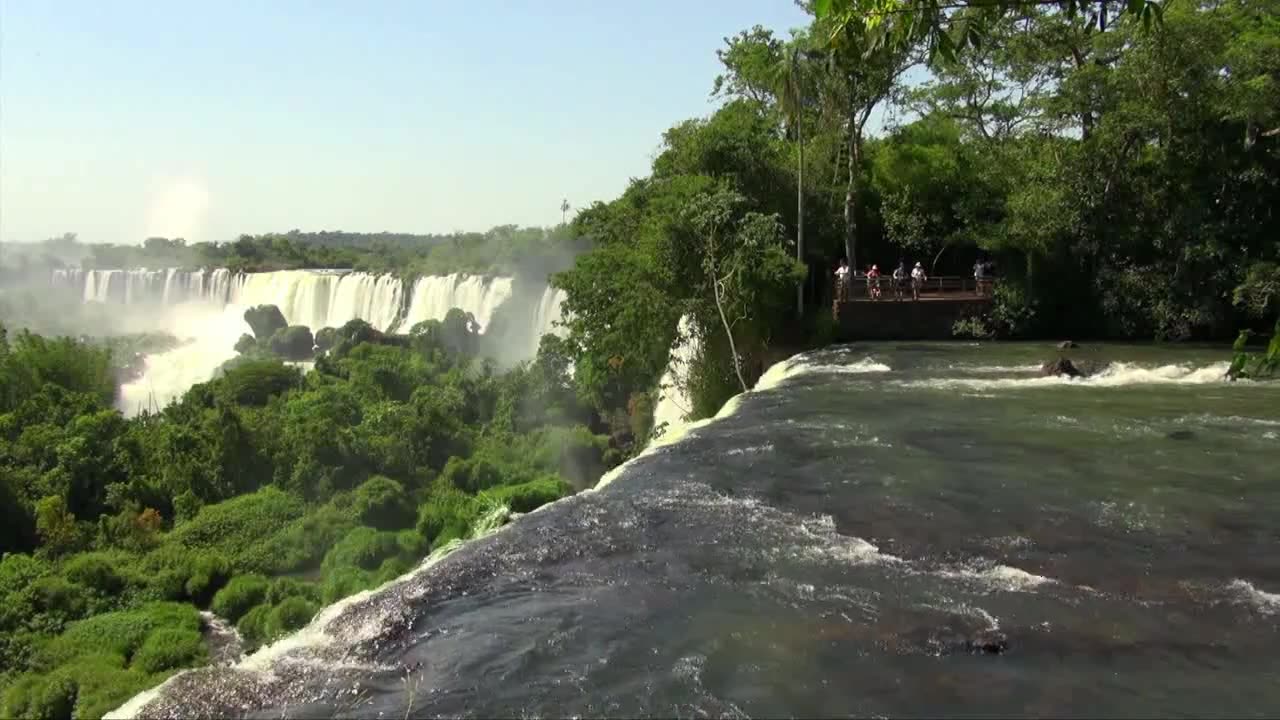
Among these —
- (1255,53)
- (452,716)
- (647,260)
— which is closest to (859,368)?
(647,260)

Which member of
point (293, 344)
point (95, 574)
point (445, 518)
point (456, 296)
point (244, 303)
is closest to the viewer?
point (95, 574)

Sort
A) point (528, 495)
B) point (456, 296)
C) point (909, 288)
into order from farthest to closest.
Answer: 1. point (456, 296)
2. point (909, 288)
3. point (528, 495)

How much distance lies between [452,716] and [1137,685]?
430cm

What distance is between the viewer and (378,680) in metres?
6.71

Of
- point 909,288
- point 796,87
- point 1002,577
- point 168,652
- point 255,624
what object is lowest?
point 255,624

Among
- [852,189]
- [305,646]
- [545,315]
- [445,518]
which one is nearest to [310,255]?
[545,315]

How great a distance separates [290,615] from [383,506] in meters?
5.82

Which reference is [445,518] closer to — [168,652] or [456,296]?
[168,652]

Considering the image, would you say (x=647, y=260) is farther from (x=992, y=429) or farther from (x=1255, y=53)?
(x=1255, y=53)

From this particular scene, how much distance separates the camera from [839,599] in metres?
7.87

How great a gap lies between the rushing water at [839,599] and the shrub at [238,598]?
6.13 metres

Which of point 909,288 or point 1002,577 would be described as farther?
point 909,288

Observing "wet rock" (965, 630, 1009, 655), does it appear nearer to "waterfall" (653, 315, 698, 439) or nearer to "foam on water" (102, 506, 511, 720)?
"foam on water" (102, 506, 511, 720)

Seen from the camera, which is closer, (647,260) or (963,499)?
(963,499)
